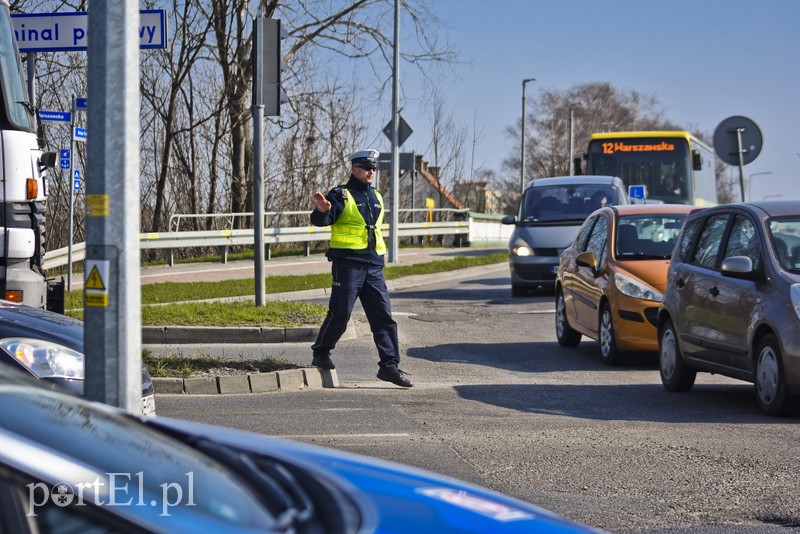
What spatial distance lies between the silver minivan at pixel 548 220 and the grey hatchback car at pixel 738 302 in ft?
30.5

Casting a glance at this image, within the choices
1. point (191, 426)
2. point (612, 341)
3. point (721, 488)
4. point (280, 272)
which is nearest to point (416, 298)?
point (280, 272)

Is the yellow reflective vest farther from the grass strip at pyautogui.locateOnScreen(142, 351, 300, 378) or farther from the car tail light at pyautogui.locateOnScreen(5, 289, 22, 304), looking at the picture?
the car tail light at pyautogui.locateOnScreen(5, 289, 22, 304)

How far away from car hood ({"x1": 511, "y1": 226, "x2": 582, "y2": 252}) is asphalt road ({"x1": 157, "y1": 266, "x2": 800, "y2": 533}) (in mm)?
6847

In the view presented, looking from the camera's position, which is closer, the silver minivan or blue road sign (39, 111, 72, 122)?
blue road sign (39, 111, 72, 122)

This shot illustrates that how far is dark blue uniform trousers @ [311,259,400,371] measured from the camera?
9578mm

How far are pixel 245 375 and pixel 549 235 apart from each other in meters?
11.2

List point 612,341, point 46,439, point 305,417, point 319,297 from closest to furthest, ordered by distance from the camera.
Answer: point 46,439 → point 305,417 → point 612,341 → point 319,297

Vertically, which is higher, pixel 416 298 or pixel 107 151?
pixel 107 151

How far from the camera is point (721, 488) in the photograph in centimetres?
577

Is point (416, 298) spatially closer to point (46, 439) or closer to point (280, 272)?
point (280, 272)

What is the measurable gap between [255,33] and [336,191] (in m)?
4.32

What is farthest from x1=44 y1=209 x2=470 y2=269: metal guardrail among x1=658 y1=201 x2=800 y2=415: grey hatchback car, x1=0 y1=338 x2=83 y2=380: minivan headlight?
x1=0 y1=338 x2=83 y2=380: minivan headlight

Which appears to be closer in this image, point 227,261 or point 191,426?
point 191,426

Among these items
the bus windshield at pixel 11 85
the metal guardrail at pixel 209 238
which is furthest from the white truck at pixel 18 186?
the metal guardrail at pixel 209 238
